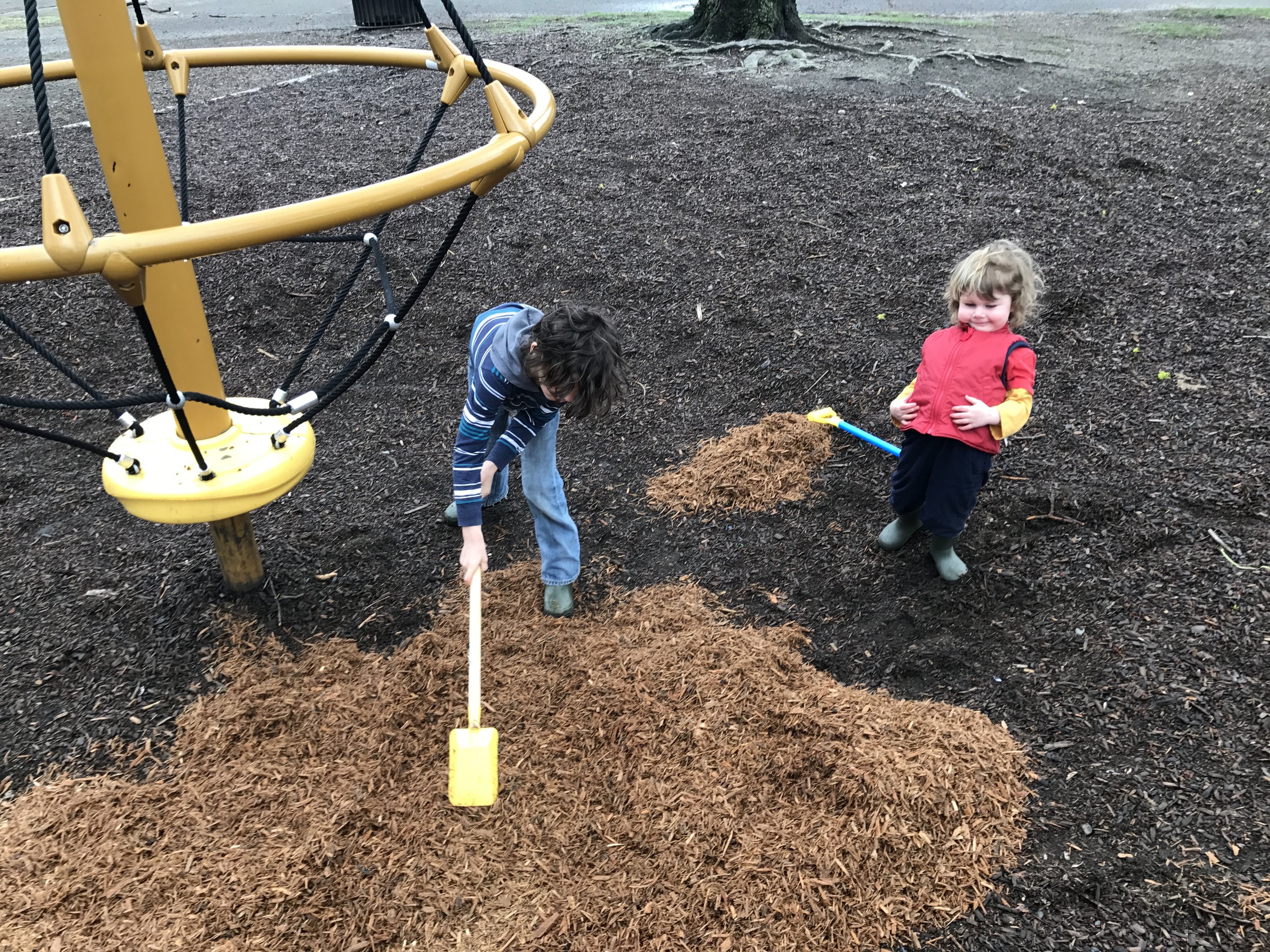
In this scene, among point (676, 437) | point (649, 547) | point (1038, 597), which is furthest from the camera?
point (676, 437)

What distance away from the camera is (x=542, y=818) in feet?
7.45

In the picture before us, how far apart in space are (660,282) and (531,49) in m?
5.13

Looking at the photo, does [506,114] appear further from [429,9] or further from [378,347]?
[429,9]

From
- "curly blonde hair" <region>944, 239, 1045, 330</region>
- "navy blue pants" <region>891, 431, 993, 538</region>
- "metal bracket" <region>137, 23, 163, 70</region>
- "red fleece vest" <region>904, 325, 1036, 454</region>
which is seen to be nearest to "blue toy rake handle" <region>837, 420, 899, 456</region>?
"navy blue pants" <region>891, 431, 993, 538</region>

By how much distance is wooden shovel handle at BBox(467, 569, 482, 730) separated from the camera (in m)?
2.37

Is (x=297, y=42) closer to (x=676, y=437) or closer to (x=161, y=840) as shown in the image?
(x=676, y=437)

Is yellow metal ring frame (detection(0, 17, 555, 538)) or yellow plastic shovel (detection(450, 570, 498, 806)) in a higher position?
yellow metal ring frame (detection(0, 17, 555, 538))

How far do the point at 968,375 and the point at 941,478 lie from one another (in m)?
0.35

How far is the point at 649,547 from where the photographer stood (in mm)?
3268

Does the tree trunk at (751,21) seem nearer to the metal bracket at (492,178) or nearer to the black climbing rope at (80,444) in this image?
the metal bracket at (492,178)

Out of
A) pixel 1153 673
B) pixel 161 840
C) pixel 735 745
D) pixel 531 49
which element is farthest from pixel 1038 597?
pixel 531 49

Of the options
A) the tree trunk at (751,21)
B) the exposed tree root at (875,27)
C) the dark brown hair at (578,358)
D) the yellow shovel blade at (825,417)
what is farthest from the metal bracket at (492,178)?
the exposed tree root at (875,27)

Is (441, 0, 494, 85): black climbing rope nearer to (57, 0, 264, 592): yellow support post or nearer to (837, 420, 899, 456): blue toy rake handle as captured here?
(57, 0, 264, 592): yellow support post

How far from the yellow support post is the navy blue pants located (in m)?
2.05
